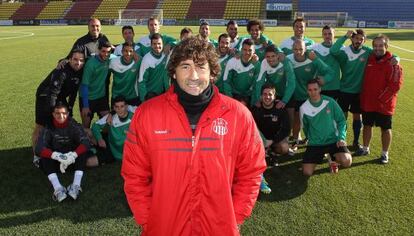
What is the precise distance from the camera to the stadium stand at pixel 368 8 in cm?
5081

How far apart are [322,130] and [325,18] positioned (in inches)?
1884

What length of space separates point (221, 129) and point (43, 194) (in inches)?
154

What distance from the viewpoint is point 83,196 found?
5211mm

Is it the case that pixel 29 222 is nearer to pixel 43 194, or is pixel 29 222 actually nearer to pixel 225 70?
pixel 43 194

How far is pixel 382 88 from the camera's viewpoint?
6.36 metres

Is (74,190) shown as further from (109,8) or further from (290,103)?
(109,8)

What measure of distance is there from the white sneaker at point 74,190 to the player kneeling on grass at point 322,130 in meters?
3.52

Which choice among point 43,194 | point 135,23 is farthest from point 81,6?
point 43,194

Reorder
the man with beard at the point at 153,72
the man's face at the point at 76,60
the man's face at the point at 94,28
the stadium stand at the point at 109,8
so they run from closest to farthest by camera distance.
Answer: the man's face at the point at 76,60 → the man with beard at the point at 153,72 → the man's face at the point at 94,28 → the stadium stand at the point at 109,8

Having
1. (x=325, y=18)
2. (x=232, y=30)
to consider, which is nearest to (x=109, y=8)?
(x=325, y=18)

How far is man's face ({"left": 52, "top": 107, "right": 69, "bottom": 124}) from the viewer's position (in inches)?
226

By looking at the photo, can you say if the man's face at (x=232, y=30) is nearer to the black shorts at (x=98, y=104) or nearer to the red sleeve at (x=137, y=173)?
the black shorts at (x=98, y=104)

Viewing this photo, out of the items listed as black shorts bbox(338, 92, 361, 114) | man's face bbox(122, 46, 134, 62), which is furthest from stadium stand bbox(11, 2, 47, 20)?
black shorts bbox(338, 92, 361, 114)

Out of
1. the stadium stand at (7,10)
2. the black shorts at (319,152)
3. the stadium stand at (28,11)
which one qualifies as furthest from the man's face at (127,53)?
the stadium stand at (7,10)
